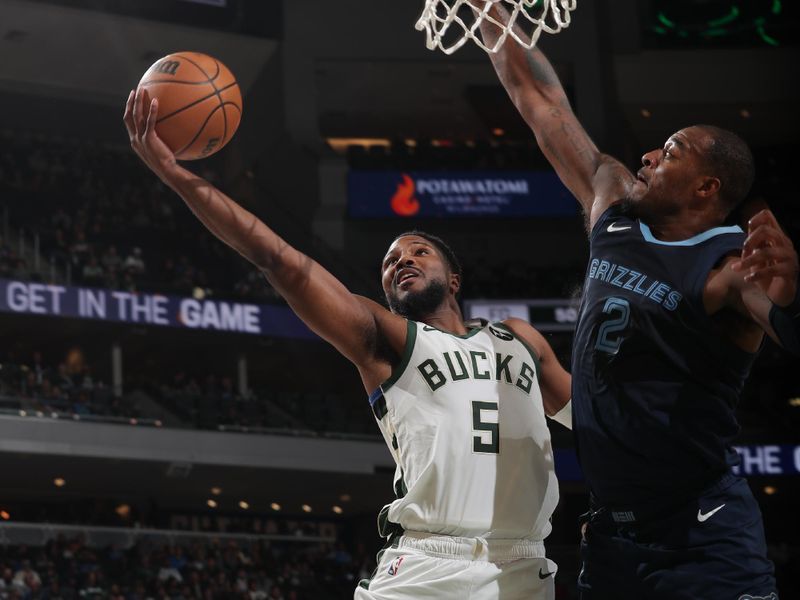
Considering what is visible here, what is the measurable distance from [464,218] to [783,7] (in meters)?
7.68

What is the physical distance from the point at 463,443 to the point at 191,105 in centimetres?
146

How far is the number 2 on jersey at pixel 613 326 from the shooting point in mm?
3340

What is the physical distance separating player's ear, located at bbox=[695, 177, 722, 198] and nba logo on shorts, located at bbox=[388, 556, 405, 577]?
1.53 m

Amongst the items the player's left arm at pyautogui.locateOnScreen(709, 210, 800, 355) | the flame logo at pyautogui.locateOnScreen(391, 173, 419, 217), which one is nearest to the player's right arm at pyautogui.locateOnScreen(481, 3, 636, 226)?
the player's left arm at pyautogui.locateOnScreen(709, 210, 800, 355)

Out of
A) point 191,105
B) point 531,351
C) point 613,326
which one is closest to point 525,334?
point 531,351

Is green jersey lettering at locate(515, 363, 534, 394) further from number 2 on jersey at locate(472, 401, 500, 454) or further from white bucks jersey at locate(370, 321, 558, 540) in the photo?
number 2 on jersey at locate(472, 401, 500, 454)

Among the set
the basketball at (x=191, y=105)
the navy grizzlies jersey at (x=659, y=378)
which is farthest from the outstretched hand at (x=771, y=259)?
the basketball at (x=191, y=105)

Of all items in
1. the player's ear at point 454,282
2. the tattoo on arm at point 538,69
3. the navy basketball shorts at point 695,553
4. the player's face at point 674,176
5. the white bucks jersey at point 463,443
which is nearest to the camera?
the navy basketball shorts at point 695,553

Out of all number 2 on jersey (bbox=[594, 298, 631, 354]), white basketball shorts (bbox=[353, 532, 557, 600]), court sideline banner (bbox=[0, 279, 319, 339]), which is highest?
number 2 on jersey (bbox=[594, 298, 631, 354])

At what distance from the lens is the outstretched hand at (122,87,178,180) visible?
12.0 ft

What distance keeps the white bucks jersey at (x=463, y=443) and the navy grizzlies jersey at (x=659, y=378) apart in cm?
61

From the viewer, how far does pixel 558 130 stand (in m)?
4.02

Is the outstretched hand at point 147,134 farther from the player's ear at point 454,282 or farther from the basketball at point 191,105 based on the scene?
the player's ear at point 454,282

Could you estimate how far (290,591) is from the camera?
1769 cm
